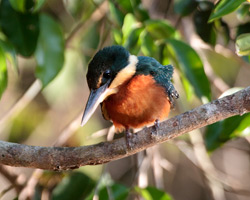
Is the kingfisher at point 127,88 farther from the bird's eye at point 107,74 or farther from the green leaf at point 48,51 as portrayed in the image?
the green leaf at point 48,51

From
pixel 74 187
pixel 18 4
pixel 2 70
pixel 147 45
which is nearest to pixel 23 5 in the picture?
pixel 18 4

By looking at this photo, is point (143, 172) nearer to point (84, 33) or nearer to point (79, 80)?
point (84, 33)

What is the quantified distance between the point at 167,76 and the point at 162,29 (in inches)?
8.5

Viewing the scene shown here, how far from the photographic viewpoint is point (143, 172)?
2.75 m

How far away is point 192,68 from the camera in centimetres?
217

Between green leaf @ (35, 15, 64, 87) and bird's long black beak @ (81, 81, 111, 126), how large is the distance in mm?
252

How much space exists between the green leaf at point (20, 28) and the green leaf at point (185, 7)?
2.20 ft

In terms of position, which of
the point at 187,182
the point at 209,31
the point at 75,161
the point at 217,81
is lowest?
the point at 187,182

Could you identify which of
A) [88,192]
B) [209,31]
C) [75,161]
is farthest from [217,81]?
[75,161]

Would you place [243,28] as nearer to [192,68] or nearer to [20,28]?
[192,68]

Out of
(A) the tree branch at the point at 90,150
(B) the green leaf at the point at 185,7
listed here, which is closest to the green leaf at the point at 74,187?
(A) the tree branch at the point at 90,150

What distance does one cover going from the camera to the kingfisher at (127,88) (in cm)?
200

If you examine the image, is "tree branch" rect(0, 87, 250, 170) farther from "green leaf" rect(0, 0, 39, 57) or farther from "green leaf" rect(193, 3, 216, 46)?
"green leaf" rect(193, 3, 216, 46)

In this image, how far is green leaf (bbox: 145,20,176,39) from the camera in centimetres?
224
